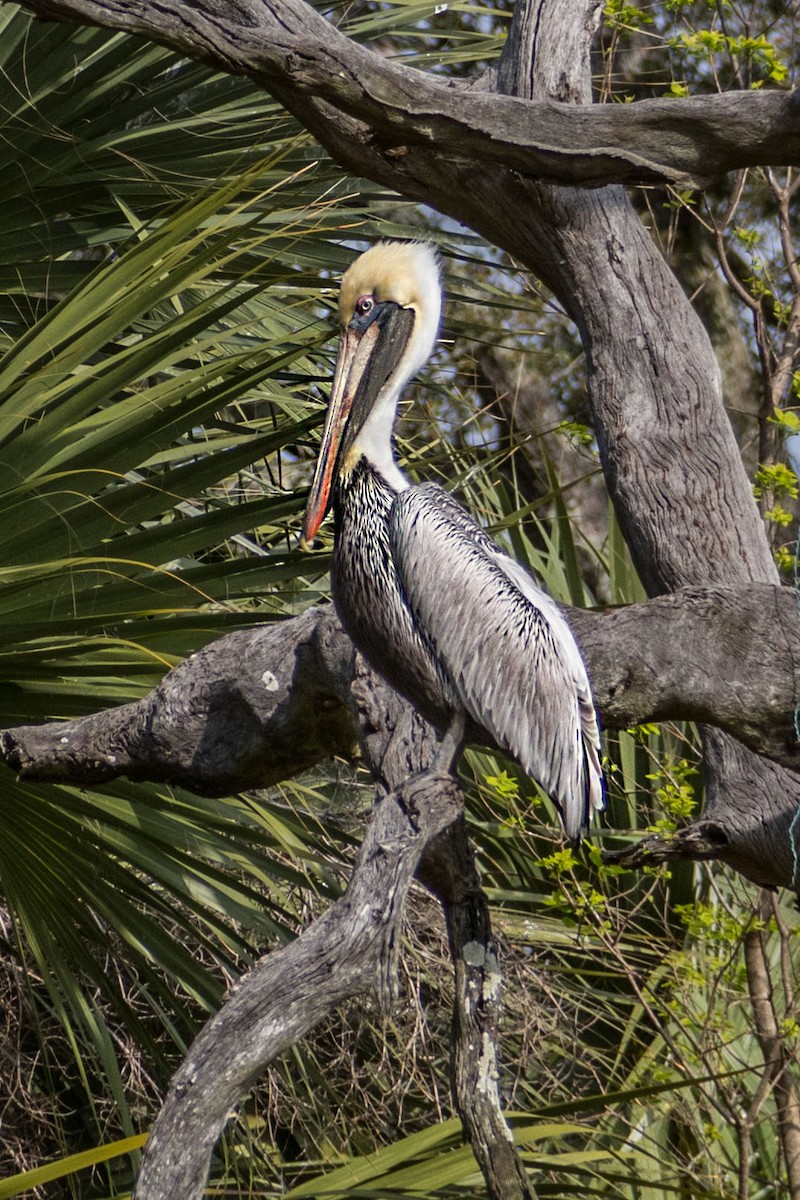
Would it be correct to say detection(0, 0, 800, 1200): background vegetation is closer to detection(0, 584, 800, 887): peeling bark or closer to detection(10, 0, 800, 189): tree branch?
detection(0, 584, 800, 887): peeling bark

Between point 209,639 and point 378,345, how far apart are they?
2.23 feet

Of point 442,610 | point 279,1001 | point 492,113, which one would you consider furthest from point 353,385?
point 279,1001

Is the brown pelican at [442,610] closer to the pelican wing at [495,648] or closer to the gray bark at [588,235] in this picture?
the pelican wing at [495,648]

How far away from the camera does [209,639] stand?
2840 millimetres

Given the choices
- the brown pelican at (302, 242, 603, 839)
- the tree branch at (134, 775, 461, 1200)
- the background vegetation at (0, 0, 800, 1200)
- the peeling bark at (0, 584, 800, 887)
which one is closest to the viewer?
the tree branch at (134, 775, 461, 1200)

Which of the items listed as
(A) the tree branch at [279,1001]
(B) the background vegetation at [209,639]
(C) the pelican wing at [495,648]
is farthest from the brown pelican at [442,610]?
(A) the tree branch at [279,1001]

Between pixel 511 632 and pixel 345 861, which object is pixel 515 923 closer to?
pixel 345 861

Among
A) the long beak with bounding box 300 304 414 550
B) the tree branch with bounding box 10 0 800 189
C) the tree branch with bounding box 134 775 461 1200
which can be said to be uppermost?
the tree branch with bounding box 10 0 800 189

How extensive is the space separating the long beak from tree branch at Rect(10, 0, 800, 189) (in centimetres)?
45

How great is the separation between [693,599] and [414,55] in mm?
2553

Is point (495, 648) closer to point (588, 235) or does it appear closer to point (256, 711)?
point (256, 711)

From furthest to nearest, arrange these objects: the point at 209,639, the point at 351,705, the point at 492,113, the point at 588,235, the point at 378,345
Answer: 1. the point at 209,639
2. the point at 378,345
3. the point at 588,235
4. the point at 351,705
5. the point at 492,113

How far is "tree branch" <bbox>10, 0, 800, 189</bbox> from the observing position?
222cm

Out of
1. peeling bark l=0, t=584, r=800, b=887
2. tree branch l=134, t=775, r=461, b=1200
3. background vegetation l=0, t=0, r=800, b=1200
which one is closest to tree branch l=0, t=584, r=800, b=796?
peeling bark l=0, t=584, r=800, b=887
